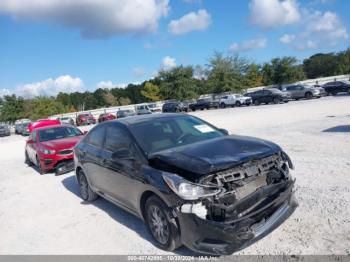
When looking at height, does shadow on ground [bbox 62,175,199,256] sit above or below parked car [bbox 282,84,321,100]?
below

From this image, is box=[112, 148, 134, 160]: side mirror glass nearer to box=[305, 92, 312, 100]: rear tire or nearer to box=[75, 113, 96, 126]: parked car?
box=[305, 92, 312, 100]: rear tire

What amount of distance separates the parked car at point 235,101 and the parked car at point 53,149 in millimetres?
29764

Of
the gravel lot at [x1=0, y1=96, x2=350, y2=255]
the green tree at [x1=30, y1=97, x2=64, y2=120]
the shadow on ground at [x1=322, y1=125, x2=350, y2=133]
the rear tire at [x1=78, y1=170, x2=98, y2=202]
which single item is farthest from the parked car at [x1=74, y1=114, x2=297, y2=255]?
the green tree at [x1=30, y1=97, x2=64, y2=120]

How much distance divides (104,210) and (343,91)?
35.1 m

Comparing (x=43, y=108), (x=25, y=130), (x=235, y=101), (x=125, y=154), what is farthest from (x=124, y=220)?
(x=43, y=108)

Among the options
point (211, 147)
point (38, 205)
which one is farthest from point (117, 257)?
point (38, 205)

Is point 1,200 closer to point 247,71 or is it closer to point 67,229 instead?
point 67,229

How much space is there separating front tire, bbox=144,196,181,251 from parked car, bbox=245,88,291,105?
31.5m

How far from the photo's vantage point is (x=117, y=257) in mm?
4309

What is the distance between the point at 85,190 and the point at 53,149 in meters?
3.69

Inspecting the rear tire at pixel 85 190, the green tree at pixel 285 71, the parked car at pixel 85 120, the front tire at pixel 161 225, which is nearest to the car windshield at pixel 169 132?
the front tire at pixel 161 225

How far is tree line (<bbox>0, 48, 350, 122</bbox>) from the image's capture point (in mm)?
50156

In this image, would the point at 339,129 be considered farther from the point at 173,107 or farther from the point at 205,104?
the point at 173,107

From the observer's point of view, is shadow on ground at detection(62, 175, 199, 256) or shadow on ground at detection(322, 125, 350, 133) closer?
shadow on ground at detection(62, 175, 199, 256)
